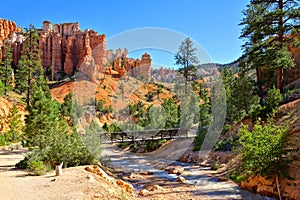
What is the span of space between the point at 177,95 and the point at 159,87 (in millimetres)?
13213

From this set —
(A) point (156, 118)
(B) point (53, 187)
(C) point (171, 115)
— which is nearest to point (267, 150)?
(B) point (53, 187)

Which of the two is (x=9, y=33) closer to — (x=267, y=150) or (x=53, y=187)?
(x=53, y=187)

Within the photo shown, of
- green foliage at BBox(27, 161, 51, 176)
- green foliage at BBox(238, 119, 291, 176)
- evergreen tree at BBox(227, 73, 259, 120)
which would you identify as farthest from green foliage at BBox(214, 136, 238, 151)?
green foliage at BBox(27, 161, 51, 176)

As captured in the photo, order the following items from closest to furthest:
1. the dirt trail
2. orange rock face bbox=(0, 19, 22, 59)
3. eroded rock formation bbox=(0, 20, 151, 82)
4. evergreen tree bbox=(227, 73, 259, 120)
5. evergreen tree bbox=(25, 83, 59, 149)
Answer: the dirt trail < evergreen tree bbox=(25, 83, 59, 149) < evergreen tree bbox=(227, 73, 259, 120) < eroded rock formation bbox=(0, 20, 151, 82) < orange rock face bbox=(0, 19, 22, 59)

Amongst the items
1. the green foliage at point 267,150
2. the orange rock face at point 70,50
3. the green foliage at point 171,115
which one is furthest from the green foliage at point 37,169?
the orange rock face at point 70,50

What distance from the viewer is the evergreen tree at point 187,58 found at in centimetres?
2577

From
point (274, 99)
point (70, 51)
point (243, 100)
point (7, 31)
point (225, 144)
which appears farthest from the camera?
point (7, 31)

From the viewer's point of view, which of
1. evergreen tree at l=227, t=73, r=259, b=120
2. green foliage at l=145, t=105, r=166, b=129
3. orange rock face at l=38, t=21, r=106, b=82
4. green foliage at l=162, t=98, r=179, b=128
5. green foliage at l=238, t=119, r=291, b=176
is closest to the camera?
green foliage at l=238, t=119, r=291, b=176

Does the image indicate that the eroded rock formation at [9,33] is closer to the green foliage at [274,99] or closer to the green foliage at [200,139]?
the green foliage at [200,139]

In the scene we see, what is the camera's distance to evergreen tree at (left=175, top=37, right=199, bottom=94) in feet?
84.5

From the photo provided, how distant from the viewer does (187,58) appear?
26.0 metres

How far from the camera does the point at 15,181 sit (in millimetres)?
8828

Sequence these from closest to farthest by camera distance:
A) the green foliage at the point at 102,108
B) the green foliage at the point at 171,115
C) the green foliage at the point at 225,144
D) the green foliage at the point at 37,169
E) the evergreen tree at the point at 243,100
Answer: the green foliage at the point at 37,169 < the green foliage at the point at 225,144 < the evergreen tree at the point at 243,100 < the green foliage at the point at 171,115 < the green foliage at the point at 102,108

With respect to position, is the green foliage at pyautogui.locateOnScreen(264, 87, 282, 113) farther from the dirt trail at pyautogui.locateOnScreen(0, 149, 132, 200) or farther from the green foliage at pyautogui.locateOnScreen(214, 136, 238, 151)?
the dirt trail at pyautogui.locateOnScreen(0, 149, 132, 200)
